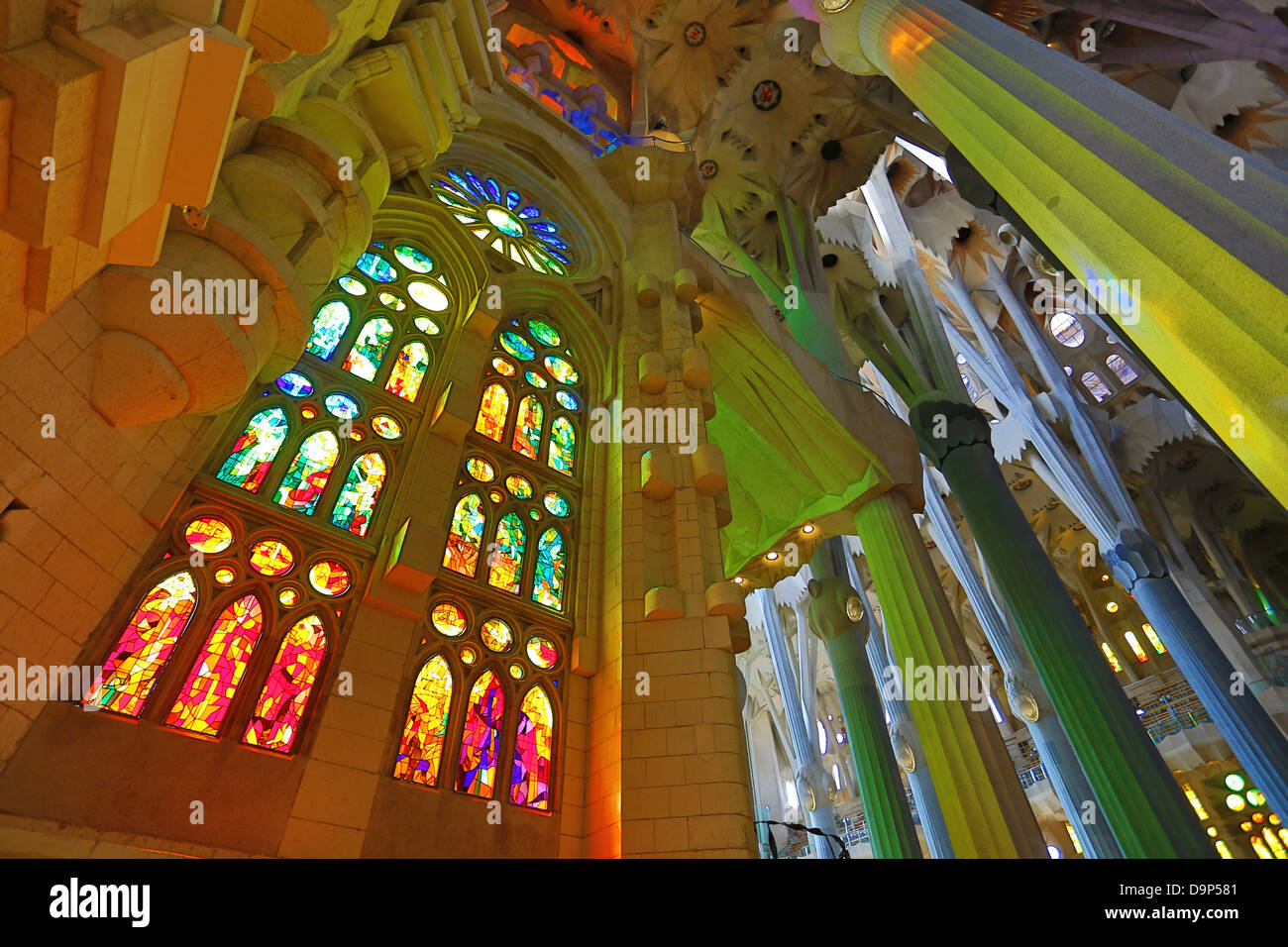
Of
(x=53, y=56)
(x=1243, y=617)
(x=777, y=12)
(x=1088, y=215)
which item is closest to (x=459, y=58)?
(x=53, y=56)

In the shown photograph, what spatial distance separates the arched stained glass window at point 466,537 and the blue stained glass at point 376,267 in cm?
276

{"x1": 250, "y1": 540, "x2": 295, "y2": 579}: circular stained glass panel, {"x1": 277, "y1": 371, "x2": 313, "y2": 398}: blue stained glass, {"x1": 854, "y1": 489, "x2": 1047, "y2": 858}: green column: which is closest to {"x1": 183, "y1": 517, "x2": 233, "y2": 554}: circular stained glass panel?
{"x1": 250, "y1": 540, "x2": 295, "y2": 579}: circular stained glass panel

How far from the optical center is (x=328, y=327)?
6.51 meters

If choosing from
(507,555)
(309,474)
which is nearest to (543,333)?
(507,555)

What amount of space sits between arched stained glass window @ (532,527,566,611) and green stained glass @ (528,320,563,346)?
2926mm

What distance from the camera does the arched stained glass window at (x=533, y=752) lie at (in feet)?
17.2

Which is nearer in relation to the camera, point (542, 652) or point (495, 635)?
point (495, 635)

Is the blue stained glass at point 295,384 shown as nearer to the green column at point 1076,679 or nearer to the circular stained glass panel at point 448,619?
the circular stained glass panel at point 448,619

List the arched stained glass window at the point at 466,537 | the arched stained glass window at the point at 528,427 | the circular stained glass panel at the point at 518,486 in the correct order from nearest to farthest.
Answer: the arched stained glass window at the point at 466,537, the circular stained glass panel at the point at 518,486, the arched stained glass window at the point at 528,427

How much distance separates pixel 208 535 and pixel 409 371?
274 centimetres

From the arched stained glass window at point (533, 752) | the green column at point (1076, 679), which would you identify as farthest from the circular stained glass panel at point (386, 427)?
the green column at point (1076, 679)

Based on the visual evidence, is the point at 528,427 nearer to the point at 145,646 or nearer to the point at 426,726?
the point at 426,726

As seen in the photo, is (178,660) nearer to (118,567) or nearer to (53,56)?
(118,567)
